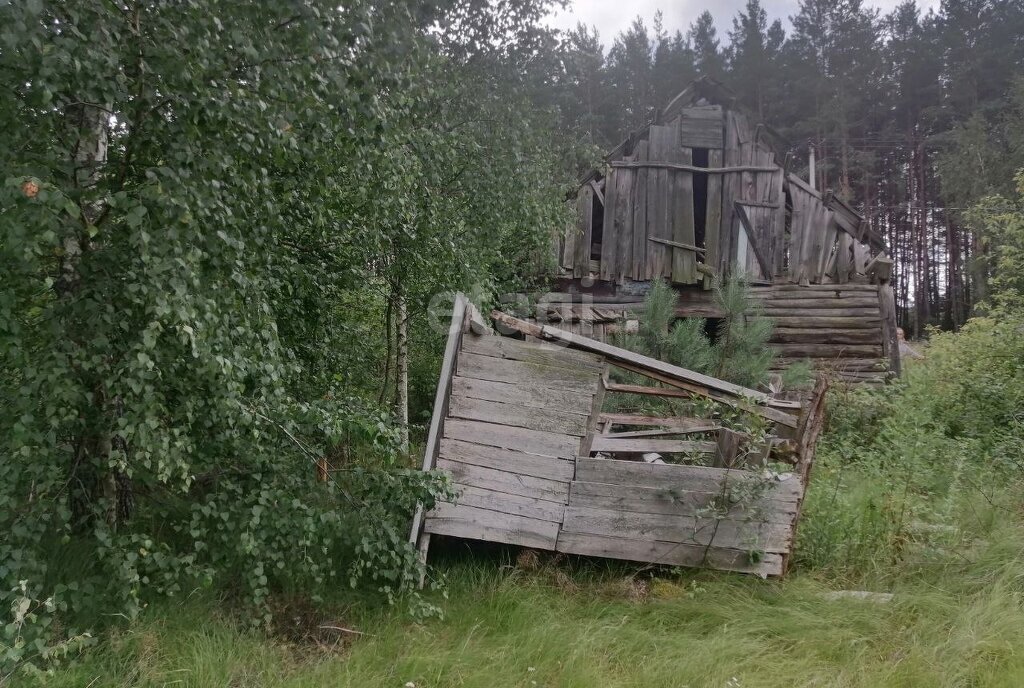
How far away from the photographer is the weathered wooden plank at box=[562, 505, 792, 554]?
4.46m

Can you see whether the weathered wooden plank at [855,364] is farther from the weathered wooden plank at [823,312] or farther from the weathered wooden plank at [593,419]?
the weathered wooden plank at [593,419]

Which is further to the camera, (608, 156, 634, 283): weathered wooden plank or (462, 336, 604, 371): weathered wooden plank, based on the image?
(608, 156, 634, 283): weathered wooden plank

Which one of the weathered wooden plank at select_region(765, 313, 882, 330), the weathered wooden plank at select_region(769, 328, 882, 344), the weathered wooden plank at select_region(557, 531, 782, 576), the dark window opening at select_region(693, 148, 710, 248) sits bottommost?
the weathered wooden plank at select_region(557, 531, 782, 576)

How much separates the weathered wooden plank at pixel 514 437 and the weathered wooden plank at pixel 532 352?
507mm

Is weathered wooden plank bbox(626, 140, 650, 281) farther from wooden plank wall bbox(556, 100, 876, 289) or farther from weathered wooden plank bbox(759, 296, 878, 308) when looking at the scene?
weathered wooden plank bbox(759, 296, 878, 308)

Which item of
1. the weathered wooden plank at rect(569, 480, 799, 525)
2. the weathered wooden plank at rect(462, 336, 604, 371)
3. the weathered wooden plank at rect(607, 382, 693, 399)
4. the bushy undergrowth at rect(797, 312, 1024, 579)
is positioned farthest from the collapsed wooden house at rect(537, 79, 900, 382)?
the weathered wooden plank at rect(569, 480, 799, 525)

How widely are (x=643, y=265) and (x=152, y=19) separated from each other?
369 inches

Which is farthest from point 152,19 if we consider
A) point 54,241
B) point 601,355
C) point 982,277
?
point 982,277

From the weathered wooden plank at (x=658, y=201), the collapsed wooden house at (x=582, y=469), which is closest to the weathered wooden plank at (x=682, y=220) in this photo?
the weathered wooden plank at (x=658, y=201)

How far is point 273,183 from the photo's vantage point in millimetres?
3834

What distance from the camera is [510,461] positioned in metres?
4.66

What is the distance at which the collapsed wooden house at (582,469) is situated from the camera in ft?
14.7

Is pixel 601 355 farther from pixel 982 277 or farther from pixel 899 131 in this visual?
pixel 899 131

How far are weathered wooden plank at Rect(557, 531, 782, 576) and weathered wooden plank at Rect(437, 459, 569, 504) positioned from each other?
299mm
